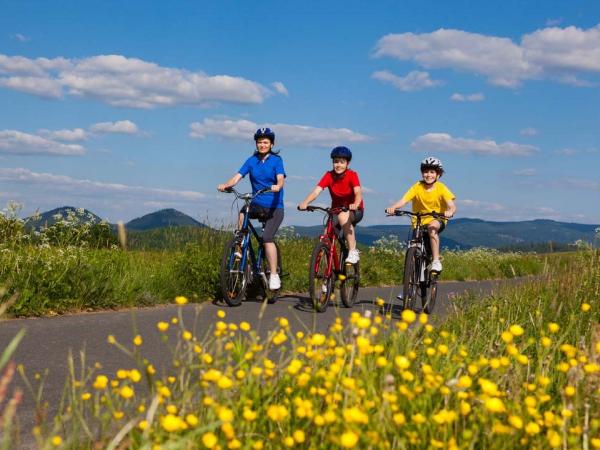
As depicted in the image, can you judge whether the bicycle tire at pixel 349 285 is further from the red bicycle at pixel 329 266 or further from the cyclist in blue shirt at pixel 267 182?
the cyclist in blue shirt at pixel 267 182

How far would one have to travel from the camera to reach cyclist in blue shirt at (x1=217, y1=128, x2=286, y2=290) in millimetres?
10406

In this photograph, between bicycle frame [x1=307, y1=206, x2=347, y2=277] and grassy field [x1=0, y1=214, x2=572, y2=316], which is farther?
bicycle frame [x1=307, y1=206, x2=347, y2=277]

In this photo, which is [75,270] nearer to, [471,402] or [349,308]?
[349,308]

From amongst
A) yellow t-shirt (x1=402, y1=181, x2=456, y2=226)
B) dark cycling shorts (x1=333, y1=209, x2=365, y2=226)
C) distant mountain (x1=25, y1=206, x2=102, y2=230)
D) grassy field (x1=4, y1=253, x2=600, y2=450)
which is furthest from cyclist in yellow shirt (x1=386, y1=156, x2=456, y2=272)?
grassy field (x1=4, y1=253, x2=600, y2=450)

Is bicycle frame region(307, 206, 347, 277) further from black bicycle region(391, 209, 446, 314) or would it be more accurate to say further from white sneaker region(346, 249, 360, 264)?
black bicycle region(391, 209, 446, 314)

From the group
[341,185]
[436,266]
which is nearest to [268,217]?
[341,185]

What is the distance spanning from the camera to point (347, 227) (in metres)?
10.3

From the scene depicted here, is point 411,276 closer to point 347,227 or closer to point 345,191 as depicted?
point 347,227

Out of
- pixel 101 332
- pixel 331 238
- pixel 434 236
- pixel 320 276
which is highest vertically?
pixel 434 236

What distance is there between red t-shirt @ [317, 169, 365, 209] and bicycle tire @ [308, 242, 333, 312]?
808 mm

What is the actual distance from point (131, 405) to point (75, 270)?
5465 millimetres

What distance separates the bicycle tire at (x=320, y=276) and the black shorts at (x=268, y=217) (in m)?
0.83

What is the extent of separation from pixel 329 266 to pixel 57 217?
3701 millimetres

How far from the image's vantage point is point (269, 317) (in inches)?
364
